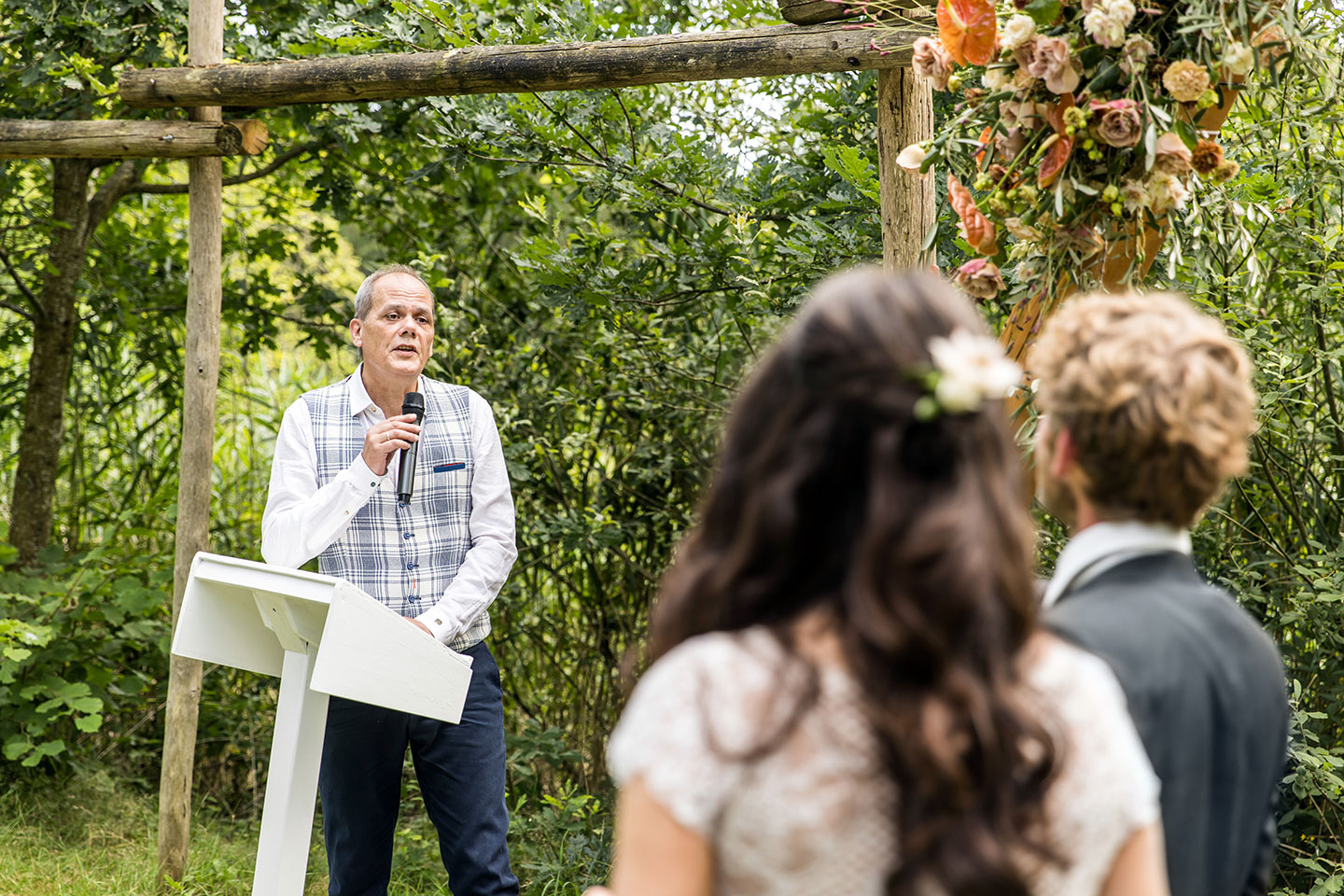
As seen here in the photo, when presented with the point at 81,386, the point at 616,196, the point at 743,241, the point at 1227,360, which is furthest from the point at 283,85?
the point at 1227,360

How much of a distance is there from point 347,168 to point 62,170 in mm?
1190

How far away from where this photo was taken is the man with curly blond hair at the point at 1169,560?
1197 millimetres

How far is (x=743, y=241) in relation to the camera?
3551 mm

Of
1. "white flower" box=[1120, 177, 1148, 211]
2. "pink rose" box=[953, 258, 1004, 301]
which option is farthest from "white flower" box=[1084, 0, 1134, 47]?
"pink rose" box=[953, 258, 1004, 301]

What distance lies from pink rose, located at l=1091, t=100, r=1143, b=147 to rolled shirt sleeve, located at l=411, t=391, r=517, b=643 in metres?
1.76

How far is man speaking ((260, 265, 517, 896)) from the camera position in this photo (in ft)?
9.22

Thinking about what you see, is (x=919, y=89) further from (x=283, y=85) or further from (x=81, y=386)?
(x=81, y=386)

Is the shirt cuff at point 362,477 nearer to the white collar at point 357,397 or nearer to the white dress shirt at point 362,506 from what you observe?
the white dress shirt at point 362,506

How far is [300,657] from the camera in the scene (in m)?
2.53

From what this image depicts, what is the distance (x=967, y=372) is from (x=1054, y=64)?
1078 millimetres

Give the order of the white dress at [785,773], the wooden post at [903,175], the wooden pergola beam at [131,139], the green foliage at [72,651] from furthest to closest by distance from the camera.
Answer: the green foliage at [72,651], the wooden pergola beam at [131,139], the wooden post at [903,175], the white dress at [785,773]

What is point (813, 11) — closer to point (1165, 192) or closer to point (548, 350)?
point (1165, 192)

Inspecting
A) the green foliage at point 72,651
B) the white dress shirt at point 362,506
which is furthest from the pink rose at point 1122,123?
the green foliage at point 72,651

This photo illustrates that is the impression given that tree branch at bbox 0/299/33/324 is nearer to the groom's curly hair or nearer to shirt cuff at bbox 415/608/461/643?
shirt cuff at bbox 415/608/461/643
